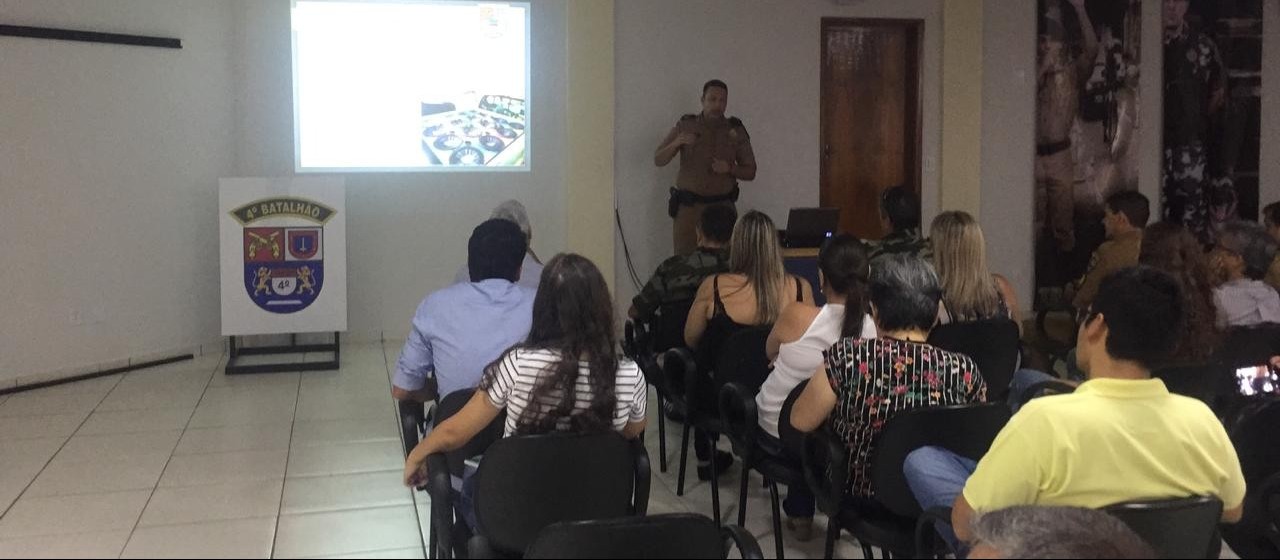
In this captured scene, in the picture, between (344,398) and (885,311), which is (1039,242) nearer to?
(344,398)

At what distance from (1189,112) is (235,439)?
274 inches

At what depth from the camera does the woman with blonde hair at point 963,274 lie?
11.5 ft

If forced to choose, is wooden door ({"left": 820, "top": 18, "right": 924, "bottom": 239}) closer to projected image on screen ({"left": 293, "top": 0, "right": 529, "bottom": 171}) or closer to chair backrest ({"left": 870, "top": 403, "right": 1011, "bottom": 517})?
projected image on screen ({"left": 293, "top": 0, "right": 529, "bottom": 171})

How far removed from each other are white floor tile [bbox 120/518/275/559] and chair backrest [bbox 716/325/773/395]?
1889 mm

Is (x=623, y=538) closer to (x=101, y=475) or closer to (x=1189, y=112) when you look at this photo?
(x=101, y=475)

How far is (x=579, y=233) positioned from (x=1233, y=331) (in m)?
4.14

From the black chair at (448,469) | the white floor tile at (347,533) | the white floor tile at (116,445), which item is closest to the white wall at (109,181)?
the white floor tile at (116,445)

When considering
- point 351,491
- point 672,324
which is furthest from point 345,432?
point 672,324

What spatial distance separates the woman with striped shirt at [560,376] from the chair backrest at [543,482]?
0.07m

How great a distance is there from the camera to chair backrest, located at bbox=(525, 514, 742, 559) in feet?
5.27

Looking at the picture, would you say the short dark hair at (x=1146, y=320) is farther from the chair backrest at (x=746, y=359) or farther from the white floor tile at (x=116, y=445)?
the white floor tile at (x=116, y=445)

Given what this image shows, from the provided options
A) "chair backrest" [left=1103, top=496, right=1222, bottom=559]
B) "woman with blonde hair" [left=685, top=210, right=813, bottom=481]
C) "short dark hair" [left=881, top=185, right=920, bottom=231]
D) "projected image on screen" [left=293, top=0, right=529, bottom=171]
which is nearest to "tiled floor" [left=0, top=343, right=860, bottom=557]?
"woman with blonde hair" [left=685, top=210, right=813, bottom=481]

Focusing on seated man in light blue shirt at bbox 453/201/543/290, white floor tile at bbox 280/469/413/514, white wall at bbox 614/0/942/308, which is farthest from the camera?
white wall at bbox 614/0/942/308

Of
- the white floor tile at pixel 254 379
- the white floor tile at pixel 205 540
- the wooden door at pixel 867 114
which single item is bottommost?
the white floor tile at pixel 254 379
